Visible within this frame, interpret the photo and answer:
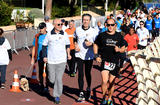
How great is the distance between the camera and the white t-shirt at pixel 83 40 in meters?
7.81

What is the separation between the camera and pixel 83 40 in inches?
310

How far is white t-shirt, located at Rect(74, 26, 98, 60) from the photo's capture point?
25.6 ft

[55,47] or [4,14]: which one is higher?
[4,14]

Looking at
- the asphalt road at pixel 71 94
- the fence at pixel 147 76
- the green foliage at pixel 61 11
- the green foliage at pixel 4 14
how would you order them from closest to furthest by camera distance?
the fence at pixel 147 76 < the asphalt road at pixel 71 94 < the green foliage at pixel 4 14 < the green foliage at pixel 61 11

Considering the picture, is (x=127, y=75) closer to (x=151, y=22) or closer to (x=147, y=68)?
(x=147, y=68)

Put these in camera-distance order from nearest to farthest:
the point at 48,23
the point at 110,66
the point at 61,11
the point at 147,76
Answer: the point at 147,76
the point at 110,66
the point at 48,23
the point at 61,11

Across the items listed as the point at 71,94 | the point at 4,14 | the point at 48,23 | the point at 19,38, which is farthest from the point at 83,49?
the point at 4,14

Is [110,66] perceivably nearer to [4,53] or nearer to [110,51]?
[110,51]

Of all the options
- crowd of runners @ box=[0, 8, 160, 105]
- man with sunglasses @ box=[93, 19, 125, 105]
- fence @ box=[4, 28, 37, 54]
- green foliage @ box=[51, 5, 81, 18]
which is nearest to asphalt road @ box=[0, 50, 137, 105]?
crowd of runners @ box=[0, 8, 160, 105]

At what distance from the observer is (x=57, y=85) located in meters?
7.55

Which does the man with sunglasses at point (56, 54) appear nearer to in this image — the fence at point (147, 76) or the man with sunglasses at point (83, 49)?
the man with sunglasses at point (83, 49)

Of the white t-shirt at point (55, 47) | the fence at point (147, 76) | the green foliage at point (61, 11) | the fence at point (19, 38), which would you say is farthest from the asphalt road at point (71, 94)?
the green foliage at point (61, 11)

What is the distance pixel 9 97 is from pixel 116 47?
3003mm

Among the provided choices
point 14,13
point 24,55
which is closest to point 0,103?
point 24,55
